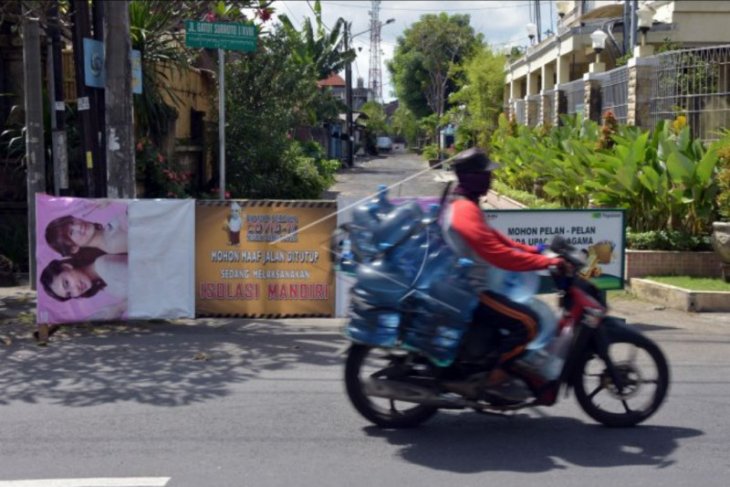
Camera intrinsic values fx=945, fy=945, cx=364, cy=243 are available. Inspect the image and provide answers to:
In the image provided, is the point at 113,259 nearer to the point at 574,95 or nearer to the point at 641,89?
the point at 641,89

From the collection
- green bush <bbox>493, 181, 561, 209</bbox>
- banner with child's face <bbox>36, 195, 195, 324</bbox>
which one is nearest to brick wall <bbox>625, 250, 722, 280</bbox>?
green bush <bbox>493, 181, 561, 209</bbox>

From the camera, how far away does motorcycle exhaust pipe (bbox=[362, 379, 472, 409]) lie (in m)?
5.94

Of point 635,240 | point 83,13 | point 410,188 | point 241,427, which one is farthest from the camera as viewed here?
point 410,188

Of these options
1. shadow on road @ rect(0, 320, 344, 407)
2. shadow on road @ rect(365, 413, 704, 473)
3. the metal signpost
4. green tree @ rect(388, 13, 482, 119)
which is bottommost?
shadow on road @ rect(365, 413, 704, 473)

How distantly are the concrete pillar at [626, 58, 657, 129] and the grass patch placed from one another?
541 cm

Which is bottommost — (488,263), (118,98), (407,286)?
(407,286)

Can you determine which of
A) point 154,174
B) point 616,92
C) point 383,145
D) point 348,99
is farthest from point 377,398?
point 383,145

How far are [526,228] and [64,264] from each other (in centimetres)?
477

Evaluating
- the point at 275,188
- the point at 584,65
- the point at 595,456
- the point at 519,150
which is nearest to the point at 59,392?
the point at 595,456

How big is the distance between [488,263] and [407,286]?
52cm

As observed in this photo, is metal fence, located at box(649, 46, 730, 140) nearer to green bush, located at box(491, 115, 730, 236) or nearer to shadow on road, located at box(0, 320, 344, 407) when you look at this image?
green bush, located at box(491, 115, 730, 236)

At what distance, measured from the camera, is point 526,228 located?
10.0m

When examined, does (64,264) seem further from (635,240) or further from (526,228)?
(635,240)

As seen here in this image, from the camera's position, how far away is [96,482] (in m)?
5.33
